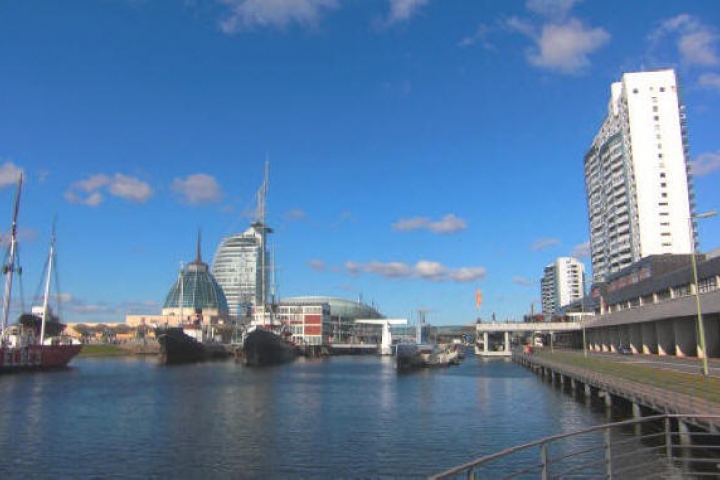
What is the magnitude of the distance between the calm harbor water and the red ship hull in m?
38.5

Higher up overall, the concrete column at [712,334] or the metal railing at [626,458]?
the concrete column at [712,334]

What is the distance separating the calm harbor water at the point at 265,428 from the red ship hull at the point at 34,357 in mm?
38476

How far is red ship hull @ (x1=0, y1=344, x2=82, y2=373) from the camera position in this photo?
105m

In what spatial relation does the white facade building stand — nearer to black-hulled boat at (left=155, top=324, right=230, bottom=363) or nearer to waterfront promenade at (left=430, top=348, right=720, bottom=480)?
black-hulled boat at (left=155, top=324, right=230, bottom=363)

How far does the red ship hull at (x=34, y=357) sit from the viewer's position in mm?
104938

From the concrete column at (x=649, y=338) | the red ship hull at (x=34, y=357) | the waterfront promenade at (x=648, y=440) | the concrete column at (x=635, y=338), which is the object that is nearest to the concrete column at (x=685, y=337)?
the concrete column at (x=649, y=338)

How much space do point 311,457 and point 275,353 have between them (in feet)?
400

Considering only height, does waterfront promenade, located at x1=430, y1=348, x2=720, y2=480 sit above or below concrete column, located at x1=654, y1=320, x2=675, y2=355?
below

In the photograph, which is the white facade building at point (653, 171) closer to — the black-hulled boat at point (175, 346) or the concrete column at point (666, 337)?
the concrete column at point (666, 337)

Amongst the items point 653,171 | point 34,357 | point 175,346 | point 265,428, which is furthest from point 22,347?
point 653,171

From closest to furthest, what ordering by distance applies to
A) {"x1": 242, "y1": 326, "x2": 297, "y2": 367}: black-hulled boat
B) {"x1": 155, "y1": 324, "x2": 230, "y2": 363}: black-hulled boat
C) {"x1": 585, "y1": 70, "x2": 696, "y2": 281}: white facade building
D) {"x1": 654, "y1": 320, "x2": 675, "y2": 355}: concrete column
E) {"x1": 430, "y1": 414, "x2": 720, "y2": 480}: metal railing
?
{"x1": 430, "y1": 414, "x2": 720, "y2": 480}: metal railing → {"x1": 654, "y1": 320, "x2": 675, "y2": 355}: concrete column → {"x1": 242, "y1": 326, "x2": 297, "y2": 367}: black-hulled boat → {"x1": 155, "y1": 324, "x2": 230, "y2": 363}: black-hulled boat → {"x1": 585, "y1": 70, "x2": 696, "y2": 281}: white facade building

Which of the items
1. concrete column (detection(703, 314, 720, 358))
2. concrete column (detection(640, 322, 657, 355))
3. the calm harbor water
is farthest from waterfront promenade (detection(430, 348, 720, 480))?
concrete column (detection(640, 322, 657, 355))

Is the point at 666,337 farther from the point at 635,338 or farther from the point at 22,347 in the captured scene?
the point at 22,347

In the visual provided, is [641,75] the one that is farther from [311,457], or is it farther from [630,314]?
[311,457]
